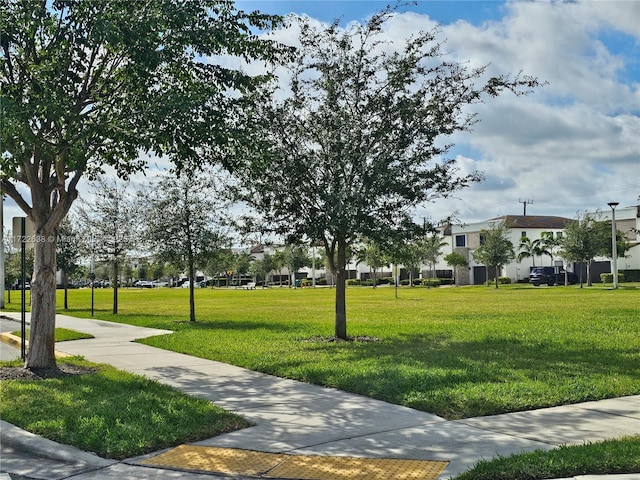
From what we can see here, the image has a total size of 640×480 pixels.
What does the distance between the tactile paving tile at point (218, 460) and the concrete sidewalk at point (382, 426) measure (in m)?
0.18

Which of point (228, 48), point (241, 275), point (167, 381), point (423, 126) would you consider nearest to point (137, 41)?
point (228, 48)

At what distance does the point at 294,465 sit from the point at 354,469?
0.53 meters

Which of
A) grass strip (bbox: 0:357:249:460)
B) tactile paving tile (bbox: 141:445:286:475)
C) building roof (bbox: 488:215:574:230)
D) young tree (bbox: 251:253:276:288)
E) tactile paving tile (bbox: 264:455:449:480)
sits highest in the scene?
building roof (bbox: 488:215:574:230)

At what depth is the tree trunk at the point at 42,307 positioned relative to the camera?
1061cm

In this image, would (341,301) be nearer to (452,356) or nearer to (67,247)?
(452,356)

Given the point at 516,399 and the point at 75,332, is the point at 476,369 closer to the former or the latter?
the point at 516,399

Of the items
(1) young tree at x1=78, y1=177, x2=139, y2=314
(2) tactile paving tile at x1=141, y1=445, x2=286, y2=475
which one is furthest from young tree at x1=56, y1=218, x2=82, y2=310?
(2) tactile paving tile at x1=141, y1=445, x2=286, y2=475

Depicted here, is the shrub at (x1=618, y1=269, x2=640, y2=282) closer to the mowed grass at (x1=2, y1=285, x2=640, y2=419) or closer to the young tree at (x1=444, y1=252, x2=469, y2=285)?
the young tree at (x1=444, y1=252, x2=469, y2=285)

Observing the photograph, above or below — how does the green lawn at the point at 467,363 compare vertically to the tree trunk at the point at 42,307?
below

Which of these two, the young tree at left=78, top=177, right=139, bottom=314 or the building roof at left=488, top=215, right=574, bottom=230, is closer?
the young tree at left=78, top=177, right=139, bottom=314

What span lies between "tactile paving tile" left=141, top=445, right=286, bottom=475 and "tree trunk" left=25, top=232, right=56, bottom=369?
16.7ft

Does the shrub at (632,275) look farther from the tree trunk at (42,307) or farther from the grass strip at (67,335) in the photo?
the tree trunk at (42,307)

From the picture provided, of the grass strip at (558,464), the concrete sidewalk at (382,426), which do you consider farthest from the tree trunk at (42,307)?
the grass strip at (558,464)

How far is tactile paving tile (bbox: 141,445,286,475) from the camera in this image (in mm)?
5840
